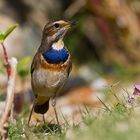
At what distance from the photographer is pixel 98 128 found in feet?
19.0

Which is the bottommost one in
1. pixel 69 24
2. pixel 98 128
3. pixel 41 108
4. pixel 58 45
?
pixel 41 108

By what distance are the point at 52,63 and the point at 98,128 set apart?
2232mm

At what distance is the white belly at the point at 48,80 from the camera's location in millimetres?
7863

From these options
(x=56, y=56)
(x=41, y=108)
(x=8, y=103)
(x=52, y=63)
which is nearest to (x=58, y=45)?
(x=56, y=56)

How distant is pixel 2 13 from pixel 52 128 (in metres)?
8.01

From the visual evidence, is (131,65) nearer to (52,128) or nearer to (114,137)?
(52,128)

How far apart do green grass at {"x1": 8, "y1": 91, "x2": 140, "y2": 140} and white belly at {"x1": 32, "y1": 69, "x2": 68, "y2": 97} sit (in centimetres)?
46

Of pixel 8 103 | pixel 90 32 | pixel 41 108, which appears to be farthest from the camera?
pixel 90 32

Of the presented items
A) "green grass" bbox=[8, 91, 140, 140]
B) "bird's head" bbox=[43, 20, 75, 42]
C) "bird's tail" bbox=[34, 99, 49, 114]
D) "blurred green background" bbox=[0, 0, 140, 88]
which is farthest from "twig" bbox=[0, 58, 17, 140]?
"blurred green background" bbox=[0, 0, 140, 88]

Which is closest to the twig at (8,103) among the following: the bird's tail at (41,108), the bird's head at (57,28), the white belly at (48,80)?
the white belly at (48,80)

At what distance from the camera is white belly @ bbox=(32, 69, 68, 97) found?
7.86 m

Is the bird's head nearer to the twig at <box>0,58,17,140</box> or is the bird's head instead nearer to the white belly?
the white belly

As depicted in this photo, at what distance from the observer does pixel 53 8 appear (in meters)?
15.3

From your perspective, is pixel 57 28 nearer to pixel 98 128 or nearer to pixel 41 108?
pixel 41 108
